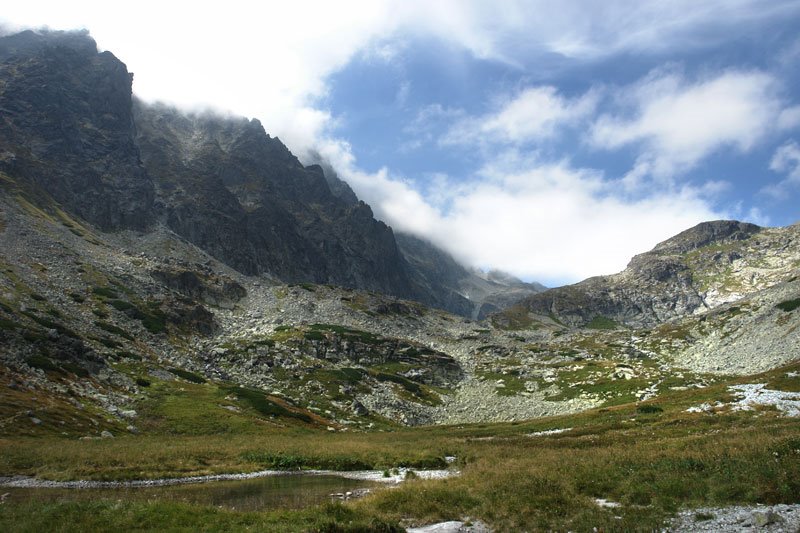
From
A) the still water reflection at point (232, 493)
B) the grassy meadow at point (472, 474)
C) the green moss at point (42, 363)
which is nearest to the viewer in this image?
the grassy meadow at point (472, 474)

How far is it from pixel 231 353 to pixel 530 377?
78561mm

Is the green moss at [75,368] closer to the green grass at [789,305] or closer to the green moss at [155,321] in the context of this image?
the green moss at [155,321]

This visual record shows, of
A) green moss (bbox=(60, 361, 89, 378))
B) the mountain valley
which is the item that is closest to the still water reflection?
the mountain valley

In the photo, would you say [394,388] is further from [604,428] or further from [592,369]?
[604,428]

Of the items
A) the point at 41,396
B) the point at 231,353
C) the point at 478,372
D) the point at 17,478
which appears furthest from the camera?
the point at 478,372

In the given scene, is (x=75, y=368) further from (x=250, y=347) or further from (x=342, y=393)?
(x=342, y=393)

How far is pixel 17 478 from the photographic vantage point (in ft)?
104

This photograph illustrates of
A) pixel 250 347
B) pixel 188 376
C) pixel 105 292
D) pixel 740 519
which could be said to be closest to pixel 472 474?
pixel 740 519

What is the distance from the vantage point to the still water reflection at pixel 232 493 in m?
26.7

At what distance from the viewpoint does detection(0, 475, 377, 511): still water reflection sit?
2670cm

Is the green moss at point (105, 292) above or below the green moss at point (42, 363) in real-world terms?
above

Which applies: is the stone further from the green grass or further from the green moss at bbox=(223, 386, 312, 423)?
the green grass

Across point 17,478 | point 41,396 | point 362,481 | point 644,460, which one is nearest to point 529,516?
point 644,460

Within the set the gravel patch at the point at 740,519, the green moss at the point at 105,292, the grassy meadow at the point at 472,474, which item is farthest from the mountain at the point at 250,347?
the gravel patch at the point at 740,519
